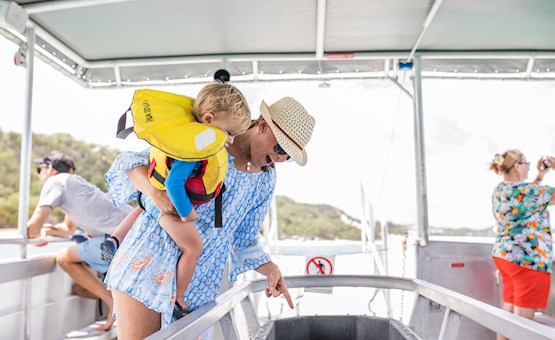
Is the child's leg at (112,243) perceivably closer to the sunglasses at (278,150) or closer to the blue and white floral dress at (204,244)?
the blue and white floral dress at (204,244)

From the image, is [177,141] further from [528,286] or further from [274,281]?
[528,286]

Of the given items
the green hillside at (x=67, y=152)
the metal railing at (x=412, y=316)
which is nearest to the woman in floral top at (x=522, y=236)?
the metal railing at (x=412, y=316)

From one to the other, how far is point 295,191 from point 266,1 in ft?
114

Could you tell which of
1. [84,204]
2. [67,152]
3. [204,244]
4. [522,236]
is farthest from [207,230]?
[67,152]

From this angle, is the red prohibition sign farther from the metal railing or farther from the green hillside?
the green hillside

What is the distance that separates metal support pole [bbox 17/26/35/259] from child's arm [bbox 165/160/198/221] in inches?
86.7

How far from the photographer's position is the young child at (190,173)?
46.7 inches

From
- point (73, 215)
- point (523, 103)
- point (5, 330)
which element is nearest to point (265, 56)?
point (73, 215)

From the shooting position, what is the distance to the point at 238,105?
1.30 meters

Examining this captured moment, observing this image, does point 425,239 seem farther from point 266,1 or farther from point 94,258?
point 94,258

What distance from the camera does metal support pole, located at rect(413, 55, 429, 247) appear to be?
3.85 m

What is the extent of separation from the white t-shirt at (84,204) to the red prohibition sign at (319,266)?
4.27 feet

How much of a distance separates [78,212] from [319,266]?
1693 mm

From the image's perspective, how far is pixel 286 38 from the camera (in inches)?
137
